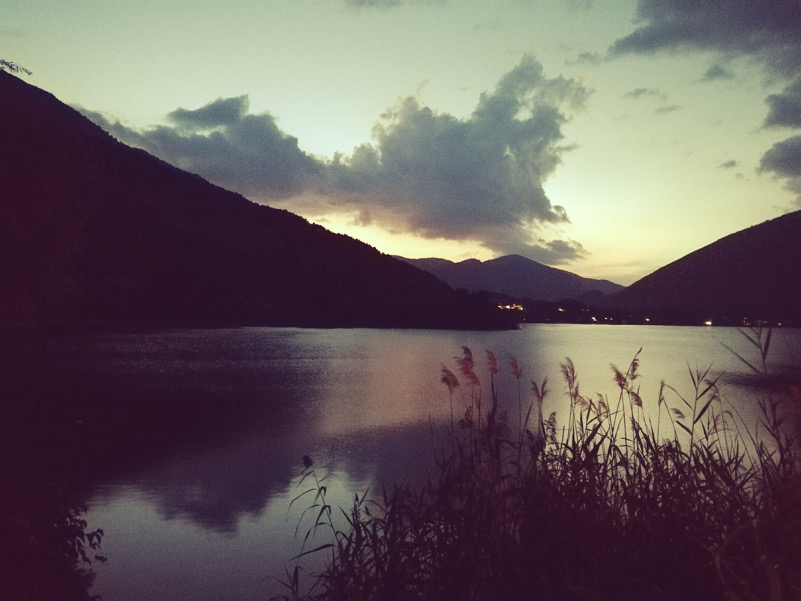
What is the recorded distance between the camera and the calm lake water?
812cm

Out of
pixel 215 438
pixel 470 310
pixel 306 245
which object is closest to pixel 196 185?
pixel 306 245

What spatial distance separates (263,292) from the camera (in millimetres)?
108938

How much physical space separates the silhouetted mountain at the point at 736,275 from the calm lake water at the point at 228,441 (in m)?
72.3

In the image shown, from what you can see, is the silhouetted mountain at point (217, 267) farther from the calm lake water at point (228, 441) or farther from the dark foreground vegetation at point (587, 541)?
the dark foreground vegetation at point (587, 541)

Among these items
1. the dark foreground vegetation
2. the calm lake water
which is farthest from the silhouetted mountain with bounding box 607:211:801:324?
the dark foreground vegetation

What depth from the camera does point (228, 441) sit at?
16781 mm

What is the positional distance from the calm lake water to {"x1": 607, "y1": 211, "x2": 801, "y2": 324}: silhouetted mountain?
7226cm

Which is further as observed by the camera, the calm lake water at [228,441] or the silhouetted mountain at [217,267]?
the silhouetted mountain at [217,267]

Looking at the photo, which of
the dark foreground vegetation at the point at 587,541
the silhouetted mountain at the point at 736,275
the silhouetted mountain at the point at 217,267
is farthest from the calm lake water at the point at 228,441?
the silhouetted mountain at the point at 736,275

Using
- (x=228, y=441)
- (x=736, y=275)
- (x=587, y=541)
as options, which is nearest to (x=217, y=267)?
(x=228, y=441)

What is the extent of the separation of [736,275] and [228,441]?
124 meters

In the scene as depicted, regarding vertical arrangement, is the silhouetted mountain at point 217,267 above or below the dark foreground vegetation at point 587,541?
above

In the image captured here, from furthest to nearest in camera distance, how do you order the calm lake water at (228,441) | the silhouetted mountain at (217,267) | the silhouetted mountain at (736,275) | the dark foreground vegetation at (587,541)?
the silhouetted mountain at (736,275)
the silhouetted mountain at (217,267)
the calm lake water at (228,441)
the dark foreground vegetation at (587,541)

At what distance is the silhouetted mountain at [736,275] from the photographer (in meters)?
97.9
